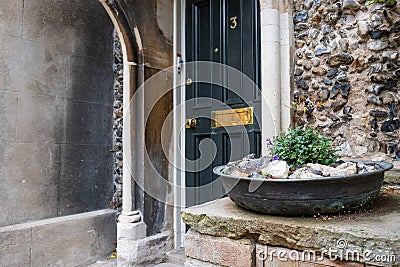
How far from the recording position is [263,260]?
1.04 metres

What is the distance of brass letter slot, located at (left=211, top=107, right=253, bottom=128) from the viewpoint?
2.18 meters

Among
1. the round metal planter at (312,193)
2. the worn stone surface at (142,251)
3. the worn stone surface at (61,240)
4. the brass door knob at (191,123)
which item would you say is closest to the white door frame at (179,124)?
the brass door knob at (191,123)

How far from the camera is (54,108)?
250 centimetres

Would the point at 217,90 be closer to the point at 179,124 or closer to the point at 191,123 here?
the point at 191,123

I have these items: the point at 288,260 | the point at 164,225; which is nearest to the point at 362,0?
the point at 288,260

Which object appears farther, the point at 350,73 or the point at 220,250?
the point at 350,73

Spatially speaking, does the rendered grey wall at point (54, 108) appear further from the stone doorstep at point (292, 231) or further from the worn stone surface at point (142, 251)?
the stone doorstep at point (292, 231)

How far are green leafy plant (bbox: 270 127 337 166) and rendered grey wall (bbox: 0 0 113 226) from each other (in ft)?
6.18

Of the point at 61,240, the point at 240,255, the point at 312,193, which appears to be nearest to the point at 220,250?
the point at 240,255

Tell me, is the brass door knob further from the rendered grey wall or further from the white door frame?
the rendered grey wall

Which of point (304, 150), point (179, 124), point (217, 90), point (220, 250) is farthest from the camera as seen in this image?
point (179, 124)

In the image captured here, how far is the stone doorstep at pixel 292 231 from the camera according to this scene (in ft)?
2.83

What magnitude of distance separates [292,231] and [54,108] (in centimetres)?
215

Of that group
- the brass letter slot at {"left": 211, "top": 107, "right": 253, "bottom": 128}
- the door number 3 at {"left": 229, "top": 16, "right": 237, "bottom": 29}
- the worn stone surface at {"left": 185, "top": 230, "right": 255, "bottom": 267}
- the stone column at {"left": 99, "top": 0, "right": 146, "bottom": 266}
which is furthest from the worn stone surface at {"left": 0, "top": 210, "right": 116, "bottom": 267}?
Answer: the door number 3 at {"left": 229, "top": 16, "right": 237, "bottom": 29}
